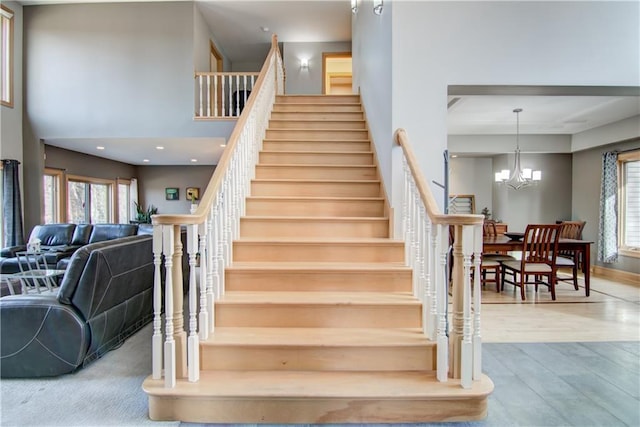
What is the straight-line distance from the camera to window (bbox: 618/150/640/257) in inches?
224

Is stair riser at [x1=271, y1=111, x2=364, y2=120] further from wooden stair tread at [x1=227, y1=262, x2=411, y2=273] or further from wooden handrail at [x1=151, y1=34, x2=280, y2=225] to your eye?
wooden stair tread at [x1=227, y1=262, x2=411, y2=273]

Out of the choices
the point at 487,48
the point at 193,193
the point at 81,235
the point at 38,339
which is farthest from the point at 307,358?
the point at 193,193

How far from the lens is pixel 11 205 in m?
5.47

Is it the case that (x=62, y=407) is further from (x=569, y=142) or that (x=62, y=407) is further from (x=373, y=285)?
(x=569, y=142)

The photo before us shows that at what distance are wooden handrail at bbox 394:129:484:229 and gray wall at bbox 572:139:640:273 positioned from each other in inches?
219

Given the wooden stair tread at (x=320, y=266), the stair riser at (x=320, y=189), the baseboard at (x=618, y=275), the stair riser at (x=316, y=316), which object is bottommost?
the baseboard at (x=618, y=275)

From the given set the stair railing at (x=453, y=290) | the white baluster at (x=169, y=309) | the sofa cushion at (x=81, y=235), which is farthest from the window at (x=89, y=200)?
the stair railing at (x=453, y=290)

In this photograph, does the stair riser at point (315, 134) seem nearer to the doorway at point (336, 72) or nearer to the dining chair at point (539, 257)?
the dining chair at point (539, 257)

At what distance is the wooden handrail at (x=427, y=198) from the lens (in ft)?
5.85

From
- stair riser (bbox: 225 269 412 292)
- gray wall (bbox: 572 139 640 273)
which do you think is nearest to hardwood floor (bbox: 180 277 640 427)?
stair riser (bbox: 225 269 412 292)

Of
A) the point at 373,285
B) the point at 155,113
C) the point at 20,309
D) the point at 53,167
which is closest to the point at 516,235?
the point at 373,285

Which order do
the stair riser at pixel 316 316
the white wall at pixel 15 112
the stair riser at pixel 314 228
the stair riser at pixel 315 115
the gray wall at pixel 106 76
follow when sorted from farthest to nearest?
1. the gray wall at pixel 106 76
2. the white wall at pixel 15 112
3. the stair riser at pixel 315 115
4. the stair riser at pixel 314 228
5. the stair riser at pixel 316 316

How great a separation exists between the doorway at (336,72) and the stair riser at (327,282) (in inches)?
261

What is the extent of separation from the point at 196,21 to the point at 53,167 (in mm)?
3990
